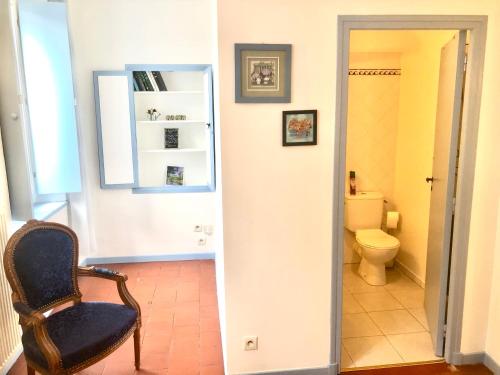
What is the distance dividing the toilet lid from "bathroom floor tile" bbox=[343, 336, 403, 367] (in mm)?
853

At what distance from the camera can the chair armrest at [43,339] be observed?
1892mm

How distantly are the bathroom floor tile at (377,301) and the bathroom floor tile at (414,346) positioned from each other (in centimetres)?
40

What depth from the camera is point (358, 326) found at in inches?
115

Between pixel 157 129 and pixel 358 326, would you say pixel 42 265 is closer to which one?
pixel 358 326

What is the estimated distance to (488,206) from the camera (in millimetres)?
2316

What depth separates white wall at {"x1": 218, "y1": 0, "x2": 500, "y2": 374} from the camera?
80.1 inches

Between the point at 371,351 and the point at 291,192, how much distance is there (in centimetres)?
129

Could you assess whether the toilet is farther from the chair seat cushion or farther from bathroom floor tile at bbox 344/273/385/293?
the chair seat cushion

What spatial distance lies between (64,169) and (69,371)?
2111mm

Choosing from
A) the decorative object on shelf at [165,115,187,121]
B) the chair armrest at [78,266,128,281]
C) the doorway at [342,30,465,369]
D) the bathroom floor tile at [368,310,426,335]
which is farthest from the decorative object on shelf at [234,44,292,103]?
the decorative object on shelf at [165,115,187,121]

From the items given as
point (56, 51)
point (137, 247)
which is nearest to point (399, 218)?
point (137, 247)

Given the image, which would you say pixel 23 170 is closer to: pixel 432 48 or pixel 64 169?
pixel 64 169

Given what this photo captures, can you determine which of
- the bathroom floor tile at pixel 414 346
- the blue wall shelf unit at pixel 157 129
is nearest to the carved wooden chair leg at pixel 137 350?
the bathroom floor tile at pixel 414 346

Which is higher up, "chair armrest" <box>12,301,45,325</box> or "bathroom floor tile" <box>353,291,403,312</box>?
"chair armrest" <box>12,301,45,325</box>
